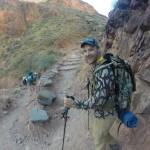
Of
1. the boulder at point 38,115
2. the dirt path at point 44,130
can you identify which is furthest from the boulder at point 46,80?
the boulder at point 38,115

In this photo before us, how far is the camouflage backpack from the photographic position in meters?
3.92

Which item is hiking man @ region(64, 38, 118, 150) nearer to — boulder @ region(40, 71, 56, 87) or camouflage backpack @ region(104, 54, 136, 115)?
camouflage backpack @ region(104, 54, 136, 115)

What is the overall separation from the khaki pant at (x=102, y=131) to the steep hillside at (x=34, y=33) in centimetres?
911

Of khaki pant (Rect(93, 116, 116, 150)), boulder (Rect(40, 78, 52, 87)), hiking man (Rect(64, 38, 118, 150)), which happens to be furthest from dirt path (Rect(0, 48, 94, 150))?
hiking man (Rect(64, 38, 118, 150))

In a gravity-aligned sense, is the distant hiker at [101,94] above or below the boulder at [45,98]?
above

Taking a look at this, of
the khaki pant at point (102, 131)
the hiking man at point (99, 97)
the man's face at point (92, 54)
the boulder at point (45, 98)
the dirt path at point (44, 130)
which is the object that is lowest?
the dirt path at point (44, 130)

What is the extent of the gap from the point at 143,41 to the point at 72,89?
13.8 feet

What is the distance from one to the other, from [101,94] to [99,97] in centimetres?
5

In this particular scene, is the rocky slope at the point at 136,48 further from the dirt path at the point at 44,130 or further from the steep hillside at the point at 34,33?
the steep hillside at the point at 34,33

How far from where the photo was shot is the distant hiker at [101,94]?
384 cm

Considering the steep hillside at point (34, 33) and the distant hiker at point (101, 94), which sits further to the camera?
the steep hillside at point (34, 33)

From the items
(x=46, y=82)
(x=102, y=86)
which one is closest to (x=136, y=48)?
(x=102, y=86)

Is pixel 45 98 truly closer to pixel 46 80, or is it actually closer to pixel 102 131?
pixel 46 80

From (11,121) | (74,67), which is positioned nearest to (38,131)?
(11,121)
